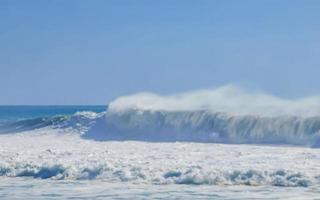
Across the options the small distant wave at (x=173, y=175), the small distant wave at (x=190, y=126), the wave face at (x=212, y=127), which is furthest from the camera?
the small distant wave at (x=190, y=126)

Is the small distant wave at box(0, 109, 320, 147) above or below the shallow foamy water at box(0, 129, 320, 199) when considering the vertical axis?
above

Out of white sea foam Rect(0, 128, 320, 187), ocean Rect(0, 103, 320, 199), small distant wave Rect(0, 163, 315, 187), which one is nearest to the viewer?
ocean Rect(0, 103, 320, 199)

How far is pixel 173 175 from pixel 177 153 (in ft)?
13.1

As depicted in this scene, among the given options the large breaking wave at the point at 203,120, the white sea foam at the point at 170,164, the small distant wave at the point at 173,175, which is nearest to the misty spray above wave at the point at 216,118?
the large breaking wave at the point at 203,120

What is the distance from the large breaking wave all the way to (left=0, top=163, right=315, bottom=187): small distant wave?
8290mm

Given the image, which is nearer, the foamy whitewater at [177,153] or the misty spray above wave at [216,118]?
the foamy whitewater at [177,153]

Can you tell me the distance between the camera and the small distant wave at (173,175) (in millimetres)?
15164

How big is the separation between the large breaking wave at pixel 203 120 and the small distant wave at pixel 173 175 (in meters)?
8.29

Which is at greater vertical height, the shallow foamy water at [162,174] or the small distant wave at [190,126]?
the small distant wave at [190,126]

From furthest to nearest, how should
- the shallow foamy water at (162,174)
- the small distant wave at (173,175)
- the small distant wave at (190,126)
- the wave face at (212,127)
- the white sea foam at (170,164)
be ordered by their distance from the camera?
the small distant wave at (190,126) → the wave face at (212,127) → the white sea foam at (170,164) → the small distant wave at (173,175) → the shallow foamy water at (162,174)

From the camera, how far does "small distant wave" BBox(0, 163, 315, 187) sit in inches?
597

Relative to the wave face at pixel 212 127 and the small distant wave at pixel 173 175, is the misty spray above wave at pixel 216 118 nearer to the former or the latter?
the wave face at pixel 212 127

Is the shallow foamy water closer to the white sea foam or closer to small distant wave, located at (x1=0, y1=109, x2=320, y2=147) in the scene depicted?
the white sea foam

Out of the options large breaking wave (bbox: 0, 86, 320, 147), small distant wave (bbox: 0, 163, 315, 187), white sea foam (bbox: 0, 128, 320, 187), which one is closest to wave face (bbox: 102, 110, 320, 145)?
large breaking wave (bbox: 0, 86, 320, 147)
